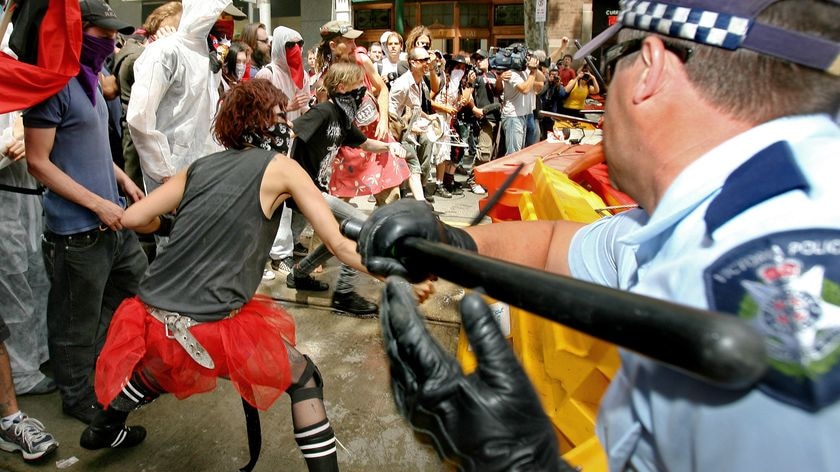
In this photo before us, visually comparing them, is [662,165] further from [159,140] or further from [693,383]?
[159,140]

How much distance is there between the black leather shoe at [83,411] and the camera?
10.6 ft

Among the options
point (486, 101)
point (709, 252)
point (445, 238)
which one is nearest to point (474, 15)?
point (486, 101)

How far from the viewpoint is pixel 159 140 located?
404 cm

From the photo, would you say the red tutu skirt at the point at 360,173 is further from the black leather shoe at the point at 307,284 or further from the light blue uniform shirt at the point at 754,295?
the light blue uniform shirt at the point at 754,295

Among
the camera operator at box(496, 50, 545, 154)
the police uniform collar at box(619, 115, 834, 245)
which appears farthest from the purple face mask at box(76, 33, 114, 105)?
the camera operator at box(496, 50, 545, 154)

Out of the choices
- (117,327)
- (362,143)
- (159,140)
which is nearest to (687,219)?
(117,327)

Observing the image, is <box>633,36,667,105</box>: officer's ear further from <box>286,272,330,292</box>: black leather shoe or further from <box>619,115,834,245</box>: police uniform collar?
<box>286,272,330,292</box>: black leather shoe

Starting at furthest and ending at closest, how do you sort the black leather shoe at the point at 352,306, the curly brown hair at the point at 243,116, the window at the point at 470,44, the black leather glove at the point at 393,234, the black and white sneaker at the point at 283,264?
the window at the point at 470,44
the black and white sneaker at the point at 283,264
the black leather shoe at the point at 352,306
the curly brown hair at the point at 243,116
the black leather glove at the point at 393,234

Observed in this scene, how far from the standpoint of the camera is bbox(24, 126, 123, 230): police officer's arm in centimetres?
282

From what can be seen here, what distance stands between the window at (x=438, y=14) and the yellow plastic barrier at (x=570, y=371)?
1942 centimetres

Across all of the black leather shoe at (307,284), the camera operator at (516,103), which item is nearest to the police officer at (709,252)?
the black leather shoe at (307,284)

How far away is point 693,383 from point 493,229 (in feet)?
3.68

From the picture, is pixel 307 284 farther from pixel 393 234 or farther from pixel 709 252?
pixel 709 252

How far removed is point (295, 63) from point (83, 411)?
3.89 m
